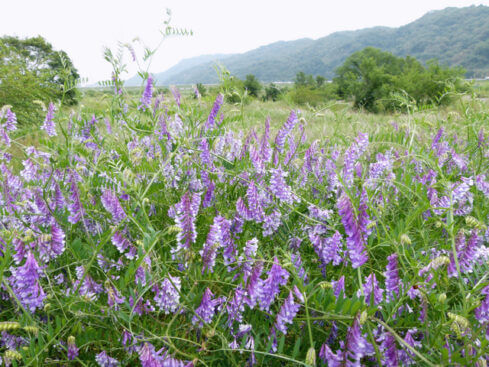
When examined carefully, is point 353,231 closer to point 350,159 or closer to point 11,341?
point 350,159

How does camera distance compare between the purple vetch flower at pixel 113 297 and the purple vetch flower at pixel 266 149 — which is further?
the purple vetch flower at pixel 266 149

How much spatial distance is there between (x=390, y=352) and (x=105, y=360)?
2.78 feet

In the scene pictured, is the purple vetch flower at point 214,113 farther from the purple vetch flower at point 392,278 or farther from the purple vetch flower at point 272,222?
the purple vetch flower at point 392,278

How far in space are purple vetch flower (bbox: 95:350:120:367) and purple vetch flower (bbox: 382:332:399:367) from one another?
80 cm

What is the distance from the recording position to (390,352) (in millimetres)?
920

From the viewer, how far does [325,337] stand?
3.74 ft

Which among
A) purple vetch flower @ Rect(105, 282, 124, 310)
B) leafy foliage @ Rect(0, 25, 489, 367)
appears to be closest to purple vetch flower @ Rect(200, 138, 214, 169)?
leafy foliage @ Rect(0, 25, 489, 367)

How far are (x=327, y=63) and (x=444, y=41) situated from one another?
4895 cm

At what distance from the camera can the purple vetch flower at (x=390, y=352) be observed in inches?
36.0

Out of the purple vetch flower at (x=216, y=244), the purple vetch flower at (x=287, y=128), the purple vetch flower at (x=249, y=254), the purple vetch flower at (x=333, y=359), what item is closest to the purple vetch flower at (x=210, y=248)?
the purple vetch flower at (x=216, y=244)

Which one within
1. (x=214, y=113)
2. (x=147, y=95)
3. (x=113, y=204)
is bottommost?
(x=113, y=204)

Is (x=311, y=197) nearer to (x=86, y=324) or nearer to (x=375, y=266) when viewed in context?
(x=375, y=266)

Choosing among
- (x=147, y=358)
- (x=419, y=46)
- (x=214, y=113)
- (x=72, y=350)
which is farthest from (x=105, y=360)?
(x=419, y=46)

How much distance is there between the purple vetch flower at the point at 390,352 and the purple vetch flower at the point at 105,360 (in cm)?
80
